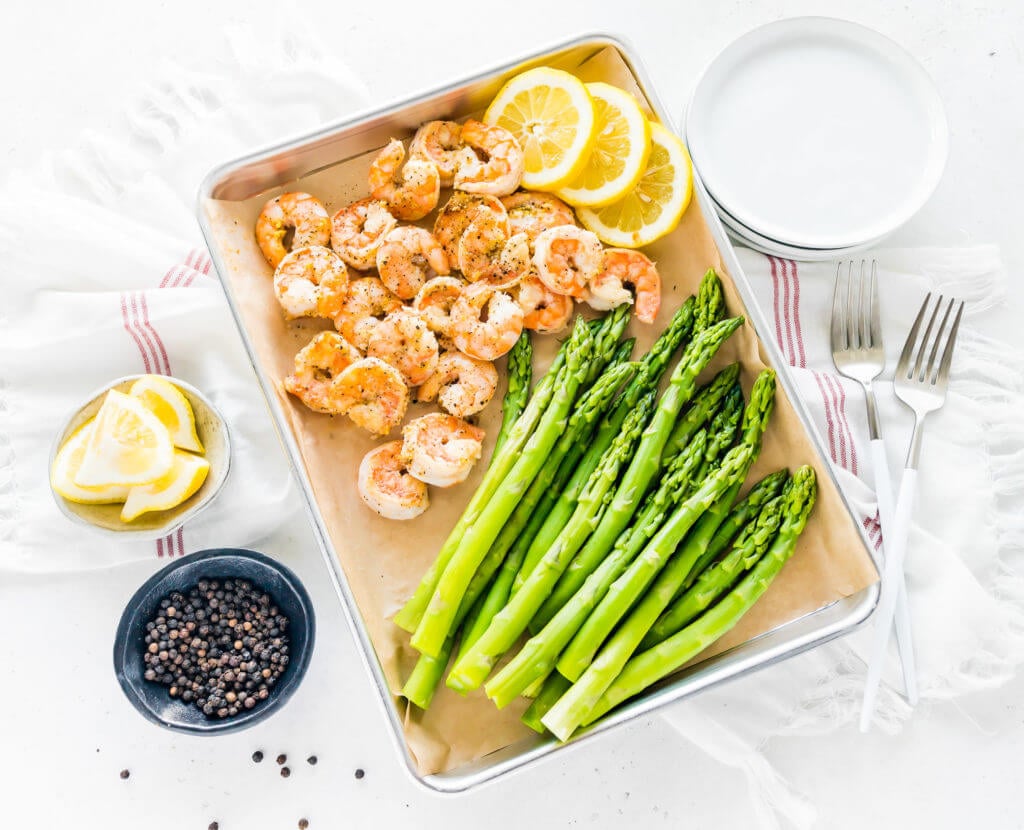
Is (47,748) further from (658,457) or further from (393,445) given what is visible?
(658,457)

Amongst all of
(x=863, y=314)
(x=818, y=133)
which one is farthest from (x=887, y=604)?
(x=818, y=133)

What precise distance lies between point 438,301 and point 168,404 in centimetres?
91

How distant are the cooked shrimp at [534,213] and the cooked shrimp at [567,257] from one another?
0.07m

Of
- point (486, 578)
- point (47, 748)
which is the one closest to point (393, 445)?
point (486, 578)

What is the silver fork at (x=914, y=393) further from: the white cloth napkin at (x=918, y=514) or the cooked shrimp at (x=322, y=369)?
the cooked shrimp at (x=322, y=369)

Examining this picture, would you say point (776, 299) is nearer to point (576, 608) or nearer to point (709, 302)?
point (709, 302)

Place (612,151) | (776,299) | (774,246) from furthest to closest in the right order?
1. (776,299)
2. (774,246)
3. (612,151)

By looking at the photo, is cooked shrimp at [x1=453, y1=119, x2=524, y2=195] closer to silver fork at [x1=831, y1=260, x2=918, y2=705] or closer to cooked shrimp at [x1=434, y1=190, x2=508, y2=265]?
cooked shrimp at [x1=434, y1=190, x2=508, y2=265]

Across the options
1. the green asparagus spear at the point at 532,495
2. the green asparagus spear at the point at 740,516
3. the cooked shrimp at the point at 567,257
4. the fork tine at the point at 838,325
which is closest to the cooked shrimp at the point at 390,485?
the green asparagus spear at the point at 532,495

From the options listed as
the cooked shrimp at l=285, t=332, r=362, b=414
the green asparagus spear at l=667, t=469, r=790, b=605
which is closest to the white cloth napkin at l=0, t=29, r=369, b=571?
the cooked shrimp at l=285, t=332, r=362, b=414

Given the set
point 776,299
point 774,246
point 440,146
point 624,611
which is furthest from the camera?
point 776,299

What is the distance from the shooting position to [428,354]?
2902 mm

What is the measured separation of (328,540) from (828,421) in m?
1.69

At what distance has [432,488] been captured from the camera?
9.82ft
